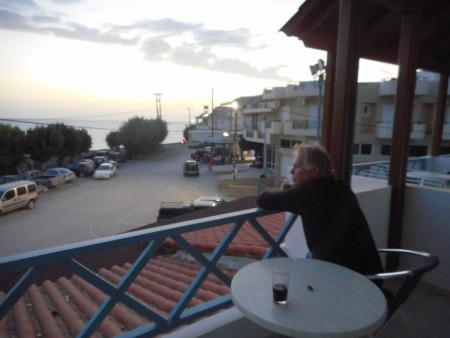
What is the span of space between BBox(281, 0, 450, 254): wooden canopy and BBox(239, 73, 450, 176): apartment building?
47.5ft

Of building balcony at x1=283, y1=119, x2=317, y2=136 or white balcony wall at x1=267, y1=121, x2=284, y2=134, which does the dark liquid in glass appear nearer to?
building balcony at x1=283, y1=119, x2=317, y2=136

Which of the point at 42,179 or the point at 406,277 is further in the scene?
the point at 42,179

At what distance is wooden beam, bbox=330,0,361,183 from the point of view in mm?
2656

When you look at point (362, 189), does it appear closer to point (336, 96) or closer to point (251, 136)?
point (336, 96)

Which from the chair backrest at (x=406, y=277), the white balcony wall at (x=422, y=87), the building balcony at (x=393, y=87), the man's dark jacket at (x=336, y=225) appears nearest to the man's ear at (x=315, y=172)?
the man's dark jacket at (x=336, y=225)

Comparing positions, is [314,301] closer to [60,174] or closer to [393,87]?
[393,87]

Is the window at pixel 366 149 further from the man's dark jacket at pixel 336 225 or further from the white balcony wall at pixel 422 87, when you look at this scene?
the man's dark jacket at pixel 336 225

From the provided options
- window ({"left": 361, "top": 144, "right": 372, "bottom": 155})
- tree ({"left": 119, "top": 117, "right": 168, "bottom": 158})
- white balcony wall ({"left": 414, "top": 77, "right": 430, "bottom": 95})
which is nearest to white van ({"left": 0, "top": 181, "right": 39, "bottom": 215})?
window ({"left": 361, "top": 144, "right": 372, "bottom": 155})

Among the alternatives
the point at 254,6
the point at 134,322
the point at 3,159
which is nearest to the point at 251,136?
the point at 3,159

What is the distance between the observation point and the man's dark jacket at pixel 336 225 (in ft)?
5.97

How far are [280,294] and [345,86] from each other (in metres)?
2.02

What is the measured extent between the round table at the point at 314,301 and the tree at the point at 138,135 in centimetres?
4399

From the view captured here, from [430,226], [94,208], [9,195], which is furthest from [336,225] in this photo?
[9,195]

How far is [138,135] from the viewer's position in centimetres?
4366
